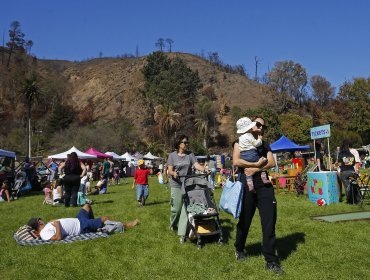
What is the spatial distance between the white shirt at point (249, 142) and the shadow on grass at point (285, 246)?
5.60ft

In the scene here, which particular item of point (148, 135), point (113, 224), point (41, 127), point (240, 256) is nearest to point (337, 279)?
point (240, 256)

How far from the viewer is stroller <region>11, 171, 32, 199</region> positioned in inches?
709

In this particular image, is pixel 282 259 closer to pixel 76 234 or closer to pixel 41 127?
pixel 76 234

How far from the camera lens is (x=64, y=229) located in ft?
25.8

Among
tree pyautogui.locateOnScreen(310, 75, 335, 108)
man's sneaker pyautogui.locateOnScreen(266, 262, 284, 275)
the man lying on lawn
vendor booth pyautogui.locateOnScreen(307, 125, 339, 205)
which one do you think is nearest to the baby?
man's sneaker pyautogui.locateOnScreen(266, 262, 284, 275)

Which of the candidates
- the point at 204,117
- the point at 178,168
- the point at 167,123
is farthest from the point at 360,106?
the point at 178,168

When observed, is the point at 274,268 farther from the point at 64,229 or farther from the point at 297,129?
the point at 297,129

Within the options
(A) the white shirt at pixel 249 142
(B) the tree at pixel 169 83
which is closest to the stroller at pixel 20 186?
(A) the white shirt at pixel 249 142

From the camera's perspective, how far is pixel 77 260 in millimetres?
6453

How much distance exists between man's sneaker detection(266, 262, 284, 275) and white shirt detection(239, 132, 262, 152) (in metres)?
1.52

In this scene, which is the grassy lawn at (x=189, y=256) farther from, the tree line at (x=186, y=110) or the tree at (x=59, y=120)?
the tree at (x=59, y=120)

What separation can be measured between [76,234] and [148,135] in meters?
71.5

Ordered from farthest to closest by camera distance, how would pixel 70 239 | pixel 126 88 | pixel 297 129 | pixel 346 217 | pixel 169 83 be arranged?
1. pixel 126 88
2. pixel 169 83
3. pixel 297 129
4. pixel 346 217
5. pixel 70 239

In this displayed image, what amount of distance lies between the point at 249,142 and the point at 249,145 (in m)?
0.04
